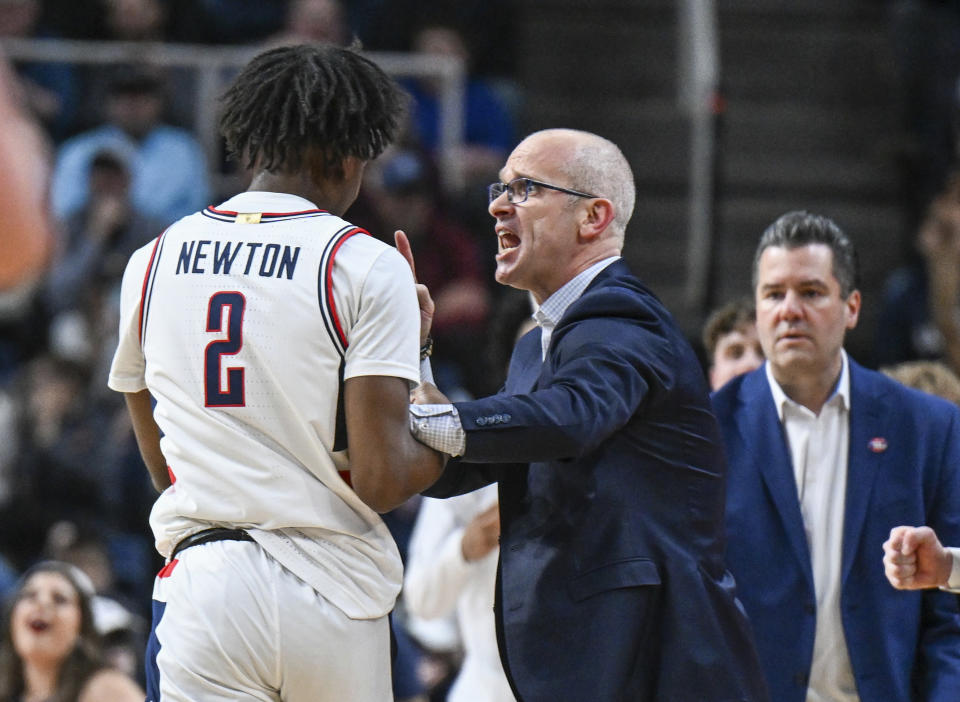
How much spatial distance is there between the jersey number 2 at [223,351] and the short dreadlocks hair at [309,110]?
0.33m

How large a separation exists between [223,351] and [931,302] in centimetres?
622

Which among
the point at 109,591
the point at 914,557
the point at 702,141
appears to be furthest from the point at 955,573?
the point at 702,141

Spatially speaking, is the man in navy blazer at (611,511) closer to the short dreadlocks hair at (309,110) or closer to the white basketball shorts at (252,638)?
the white basketball shorts at (252,638)

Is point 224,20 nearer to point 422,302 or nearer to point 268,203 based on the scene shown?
point 422,302

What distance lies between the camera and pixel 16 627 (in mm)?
6152

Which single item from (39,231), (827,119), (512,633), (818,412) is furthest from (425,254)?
(512,633)

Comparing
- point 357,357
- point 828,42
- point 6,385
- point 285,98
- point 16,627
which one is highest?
point 828,42

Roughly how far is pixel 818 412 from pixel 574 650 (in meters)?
1.29

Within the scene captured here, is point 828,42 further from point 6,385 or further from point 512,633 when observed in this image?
point 512,633

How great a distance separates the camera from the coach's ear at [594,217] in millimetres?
3637

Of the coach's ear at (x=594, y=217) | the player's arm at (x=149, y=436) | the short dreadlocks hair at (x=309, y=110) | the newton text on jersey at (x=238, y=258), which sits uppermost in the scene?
the short dreadlocks hair at (x=309, y=110)

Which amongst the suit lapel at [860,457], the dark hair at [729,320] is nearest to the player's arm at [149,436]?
the suit lapel at [860,457]

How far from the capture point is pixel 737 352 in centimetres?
522

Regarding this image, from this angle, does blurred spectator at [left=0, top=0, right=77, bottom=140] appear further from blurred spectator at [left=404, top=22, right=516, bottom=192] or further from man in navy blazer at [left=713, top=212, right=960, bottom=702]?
man in navy blazer at [left=713, top=212, right=960, bottom=702]
